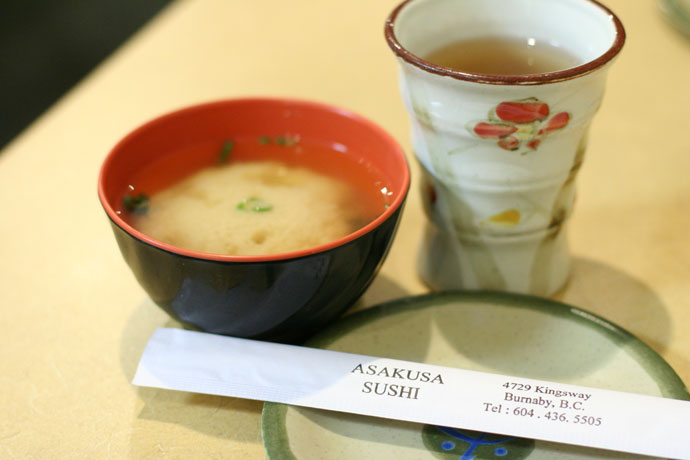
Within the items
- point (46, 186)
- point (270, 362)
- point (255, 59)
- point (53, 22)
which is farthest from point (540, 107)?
point (53, 22)

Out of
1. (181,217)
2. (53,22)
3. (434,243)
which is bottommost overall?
(53,22)

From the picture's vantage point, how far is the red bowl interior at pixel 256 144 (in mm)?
819

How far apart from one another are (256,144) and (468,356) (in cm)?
39

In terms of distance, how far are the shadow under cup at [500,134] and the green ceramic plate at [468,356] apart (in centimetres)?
7

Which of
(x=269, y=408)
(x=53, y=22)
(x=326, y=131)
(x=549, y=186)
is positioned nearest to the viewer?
(x=269, y=408)

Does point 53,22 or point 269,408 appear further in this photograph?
point 53,22

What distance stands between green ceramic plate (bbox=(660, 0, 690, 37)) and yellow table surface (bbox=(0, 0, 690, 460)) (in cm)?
3

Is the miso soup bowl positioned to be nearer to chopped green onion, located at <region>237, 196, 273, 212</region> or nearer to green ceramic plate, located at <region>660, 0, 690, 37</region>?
chopped green onion, located at <region>237, 196, 273, 212</region>

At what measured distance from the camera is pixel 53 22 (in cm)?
299

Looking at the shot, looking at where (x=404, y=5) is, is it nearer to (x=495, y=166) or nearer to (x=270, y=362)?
(x=495, y=166)

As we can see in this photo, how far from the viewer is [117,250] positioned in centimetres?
96

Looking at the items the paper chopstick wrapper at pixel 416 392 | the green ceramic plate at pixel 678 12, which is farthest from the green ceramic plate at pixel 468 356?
the green ceramic plate at pixel 678 12

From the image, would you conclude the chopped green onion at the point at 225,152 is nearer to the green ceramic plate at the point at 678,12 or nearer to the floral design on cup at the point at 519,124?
the floral design on cup at the point at 519,124

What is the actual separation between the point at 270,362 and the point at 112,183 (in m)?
0.27
